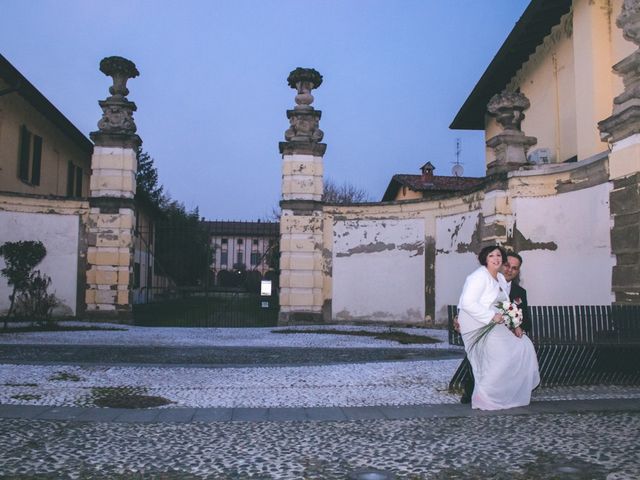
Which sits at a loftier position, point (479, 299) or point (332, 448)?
point (479, 299)

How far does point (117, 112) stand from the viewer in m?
16.0

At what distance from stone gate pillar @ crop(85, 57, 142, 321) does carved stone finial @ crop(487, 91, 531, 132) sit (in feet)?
31.6

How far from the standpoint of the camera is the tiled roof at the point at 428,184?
3484 cm

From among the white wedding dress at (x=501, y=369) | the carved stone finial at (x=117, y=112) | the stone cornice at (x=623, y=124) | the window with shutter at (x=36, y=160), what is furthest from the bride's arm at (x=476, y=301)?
the window with shutter at (x=36, y=160)

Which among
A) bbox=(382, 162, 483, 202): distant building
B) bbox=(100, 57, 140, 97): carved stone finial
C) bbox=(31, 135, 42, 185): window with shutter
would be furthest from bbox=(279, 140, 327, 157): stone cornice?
bbox=(382, 162, 483, 202): distant building

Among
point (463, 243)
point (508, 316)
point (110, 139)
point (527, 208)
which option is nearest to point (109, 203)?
point (110, 139)

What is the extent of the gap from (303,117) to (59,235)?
744 centimetres

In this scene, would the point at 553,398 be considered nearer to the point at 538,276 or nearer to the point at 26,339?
the point at 538,276

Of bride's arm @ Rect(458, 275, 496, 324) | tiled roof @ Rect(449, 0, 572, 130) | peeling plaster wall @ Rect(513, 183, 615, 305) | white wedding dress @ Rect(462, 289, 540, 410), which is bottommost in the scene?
white wedding dress @ Rect(462, 289, 540, 410)

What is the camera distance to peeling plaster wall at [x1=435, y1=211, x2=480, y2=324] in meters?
14.4

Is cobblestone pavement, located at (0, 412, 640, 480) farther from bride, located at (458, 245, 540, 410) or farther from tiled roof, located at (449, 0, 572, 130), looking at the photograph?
tiled roof, located at (449, 0, 572, 130)

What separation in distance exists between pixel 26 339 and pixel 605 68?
13.2m

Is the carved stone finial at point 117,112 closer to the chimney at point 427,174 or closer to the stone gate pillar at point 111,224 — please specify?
the stone gate pillar at point 111,224

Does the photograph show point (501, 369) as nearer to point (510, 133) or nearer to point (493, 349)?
point (493, 349)
